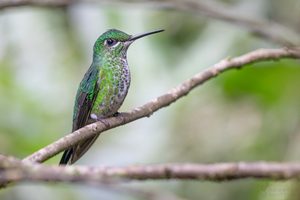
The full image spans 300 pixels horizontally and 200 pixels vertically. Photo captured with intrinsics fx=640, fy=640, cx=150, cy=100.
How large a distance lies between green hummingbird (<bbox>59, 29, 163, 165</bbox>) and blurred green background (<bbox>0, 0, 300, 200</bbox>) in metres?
0.53

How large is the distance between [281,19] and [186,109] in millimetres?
985

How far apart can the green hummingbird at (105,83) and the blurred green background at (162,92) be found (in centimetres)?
53

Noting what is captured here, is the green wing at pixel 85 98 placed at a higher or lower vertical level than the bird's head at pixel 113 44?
lower

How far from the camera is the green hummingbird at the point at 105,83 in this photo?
9.31 ft

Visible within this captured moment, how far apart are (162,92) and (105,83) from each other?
40.1 inches

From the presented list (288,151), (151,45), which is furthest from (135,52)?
(288,151)

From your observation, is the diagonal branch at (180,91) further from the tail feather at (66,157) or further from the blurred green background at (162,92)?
the blurred green background at (162,92)

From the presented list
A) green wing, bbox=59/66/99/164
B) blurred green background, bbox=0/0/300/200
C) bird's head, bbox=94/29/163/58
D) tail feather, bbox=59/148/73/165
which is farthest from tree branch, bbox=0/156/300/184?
blurred green background, bbox=0/0/300/200

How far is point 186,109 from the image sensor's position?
411cm

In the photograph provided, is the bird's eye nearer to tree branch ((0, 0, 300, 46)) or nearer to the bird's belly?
the bird's belly

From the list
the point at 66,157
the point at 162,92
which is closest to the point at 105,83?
the point at 66,157

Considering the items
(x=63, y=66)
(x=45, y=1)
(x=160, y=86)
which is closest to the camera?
(x=45, y=1)

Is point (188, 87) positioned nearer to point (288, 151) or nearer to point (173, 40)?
point (288, 151)

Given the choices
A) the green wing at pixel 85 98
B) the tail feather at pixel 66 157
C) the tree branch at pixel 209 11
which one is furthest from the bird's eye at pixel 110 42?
the tail feather at pixel 66 157
